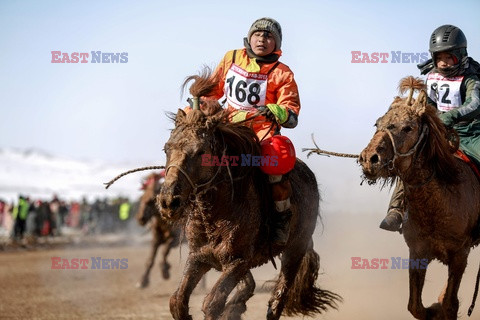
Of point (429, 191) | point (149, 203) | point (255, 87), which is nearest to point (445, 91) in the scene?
point (429, 191)

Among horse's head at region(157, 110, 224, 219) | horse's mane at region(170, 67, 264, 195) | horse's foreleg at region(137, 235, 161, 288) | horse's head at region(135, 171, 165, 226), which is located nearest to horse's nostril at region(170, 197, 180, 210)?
horse's head at region(157, 110, 224, 219)

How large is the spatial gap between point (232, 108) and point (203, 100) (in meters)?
0.66

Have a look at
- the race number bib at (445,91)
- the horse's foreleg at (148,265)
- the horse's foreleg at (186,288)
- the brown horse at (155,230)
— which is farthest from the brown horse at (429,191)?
the horse's foreleg at (148,265)

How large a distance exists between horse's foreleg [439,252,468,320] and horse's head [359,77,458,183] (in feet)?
3.42

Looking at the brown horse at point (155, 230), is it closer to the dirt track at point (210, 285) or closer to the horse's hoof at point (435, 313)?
the dirt track at point (210, 285)

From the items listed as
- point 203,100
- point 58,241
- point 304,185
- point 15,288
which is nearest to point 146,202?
point 15,288

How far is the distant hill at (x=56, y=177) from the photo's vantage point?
5303cm

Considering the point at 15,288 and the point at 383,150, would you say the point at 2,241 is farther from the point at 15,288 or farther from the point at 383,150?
the point at 383,150

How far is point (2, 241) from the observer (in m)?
29.1

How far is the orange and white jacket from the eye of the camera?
7.56 metres

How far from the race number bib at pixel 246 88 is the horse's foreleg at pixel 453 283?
2763 mm

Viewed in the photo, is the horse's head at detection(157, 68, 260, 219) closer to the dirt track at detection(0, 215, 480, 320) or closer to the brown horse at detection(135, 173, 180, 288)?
the dirt track at detection(0, 215, 480, 320)

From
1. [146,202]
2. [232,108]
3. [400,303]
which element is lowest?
[400,303]

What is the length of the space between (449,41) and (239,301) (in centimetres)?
392
